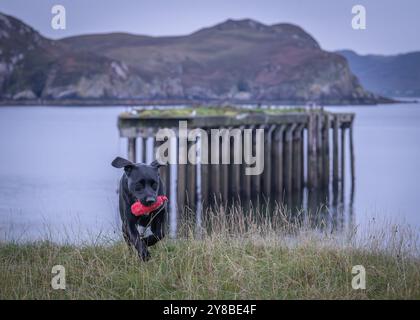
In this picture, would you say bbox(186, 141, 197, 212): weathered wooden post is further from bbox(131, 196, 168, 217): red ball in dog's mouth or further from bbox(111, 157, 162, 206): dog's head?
bbox(111, 157, 162, 206): dog's head

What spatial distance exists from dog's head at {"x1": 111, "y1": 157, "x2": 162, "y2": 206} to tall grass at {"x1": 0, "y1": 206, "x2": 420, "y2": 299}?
809 millimetres

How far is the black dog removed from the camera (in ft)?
26.9

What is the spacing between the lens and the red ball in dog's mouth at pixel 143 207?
8289mm

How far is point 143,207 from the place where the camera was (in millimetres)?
8273

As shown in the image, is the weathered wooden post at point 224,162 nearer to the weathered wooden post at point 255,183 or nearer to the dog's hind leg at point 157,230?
the weathered wooden post at point 255,183

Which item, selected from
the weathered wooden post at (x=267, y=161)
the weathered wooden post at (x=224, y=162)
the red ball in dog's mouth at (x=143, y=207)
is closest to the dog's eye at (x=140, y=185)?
the red ball in dog's mouth at (x=143, y=207)

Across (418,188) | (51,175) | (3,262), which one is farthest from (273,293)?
(51,175)

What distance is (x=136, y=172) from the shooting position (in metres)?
8.23

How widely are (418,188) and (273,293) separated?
36.2 meters

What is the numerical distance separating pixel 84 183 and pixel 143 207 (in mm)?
35955

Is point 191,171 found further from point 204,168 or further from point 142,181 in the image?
point 142,181

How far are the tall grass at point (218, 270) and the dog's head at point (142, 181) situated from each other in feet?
2.65

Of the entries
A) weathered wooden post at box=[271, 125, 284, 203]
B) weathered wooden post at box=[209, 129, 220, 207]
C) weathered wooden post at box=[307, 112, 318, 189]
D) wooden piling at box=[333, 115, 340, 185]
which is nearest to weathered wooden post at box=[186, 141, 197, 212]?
weathered wooden post at box=[209, 129, 220, 207]
